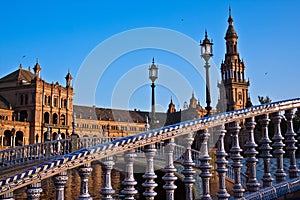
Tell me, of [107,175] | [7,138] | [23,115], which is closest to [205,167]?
[107,175]

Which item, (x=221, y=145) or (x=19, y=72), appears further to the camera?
(x=19, y=72)

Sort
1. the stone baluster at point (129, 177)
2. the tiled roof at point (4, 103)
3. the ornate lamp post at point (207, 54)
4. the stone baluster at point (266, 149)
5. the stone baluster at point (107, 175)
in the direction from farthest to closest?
the tiled roof at point (4, 103) → the ornate lamp post at point (207, 54) → the stone baluster at point (266, 149) → the stone baluster at point (129, 177) → the stone baluster at point (107, 175)

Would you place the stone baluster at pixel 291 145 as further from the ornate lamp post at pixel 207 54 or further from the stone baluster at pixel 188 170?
the ornate lamp post at pixel 207 54

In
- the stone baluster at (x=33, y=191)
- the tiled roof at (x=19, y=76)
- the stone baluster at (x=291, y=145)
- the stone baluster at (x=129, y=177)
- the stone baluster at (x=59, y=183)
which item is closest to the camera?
the stone baluster at (x=33, y=191)

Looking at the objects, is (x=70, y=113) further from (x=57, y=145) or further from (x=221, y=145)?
(x=221, y=145)

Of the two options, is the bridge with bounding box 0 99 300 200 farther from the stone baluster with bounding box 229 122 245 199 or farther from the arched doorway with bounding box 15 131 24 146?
Answer: the arched doorway with bounding box 15 131 24 146

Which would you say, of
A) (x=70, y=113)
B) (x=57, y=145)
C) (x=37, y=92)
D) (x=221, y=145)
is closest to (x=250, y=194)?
(x=221, y=145)

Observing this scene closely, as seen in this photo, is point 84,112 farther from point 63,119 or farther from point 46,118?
point 46,118

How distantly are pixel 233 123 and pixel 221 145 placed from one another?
0.32 meters

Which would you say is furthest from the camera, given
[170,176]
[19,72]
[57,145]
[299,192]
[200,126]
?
[19,72]

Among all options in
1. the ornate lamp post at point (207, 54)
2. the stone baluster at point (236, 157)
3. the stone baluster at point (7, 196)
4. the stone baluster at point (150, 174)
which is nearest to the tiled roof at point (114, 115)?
the ornate lamp post at point (207, 54)

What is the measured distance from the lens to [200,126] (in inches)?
134

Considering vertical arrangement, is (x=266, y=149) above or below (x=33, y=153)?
above

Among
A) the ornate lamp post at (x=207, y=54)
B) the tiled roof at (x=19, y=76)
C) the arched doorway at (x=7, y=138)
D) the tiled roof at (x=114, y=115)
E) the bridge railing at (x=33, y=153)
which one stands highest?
the tiled roof at (x=19, y=76)
